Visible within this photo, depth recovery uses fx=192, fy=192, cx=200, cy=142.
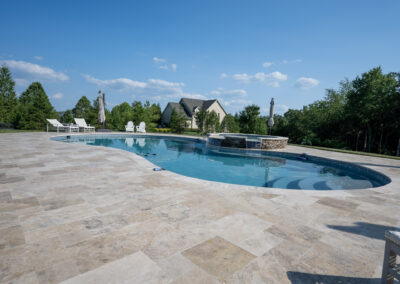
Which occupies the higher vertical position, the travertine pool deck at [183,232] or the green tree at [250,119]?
the green tree at [250,119]

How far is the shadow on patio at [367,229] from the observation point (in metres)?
2.60

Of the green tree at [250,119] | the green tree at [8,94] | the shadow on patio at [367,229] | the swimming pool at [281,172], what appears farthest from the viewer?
the green tree at [250,119]

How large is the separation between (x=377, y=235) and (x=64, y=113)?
90.7ft

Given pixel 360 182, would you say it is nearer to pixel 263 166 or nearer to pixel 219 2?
pixel 263 166

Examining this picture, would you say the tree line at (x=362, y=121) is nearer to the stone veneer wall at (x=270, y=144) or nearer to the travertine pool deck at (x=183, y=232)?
the stone veneer wall at (x=270, y=144)

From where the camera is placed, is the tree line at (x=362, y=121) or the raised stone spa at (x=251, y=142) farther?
the tree line at (x=362, y=121)

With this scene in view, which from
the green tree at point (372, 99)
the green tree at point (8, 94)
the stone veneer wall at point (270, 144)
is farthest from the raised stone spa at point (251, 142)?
the green tree at point (8, 94)

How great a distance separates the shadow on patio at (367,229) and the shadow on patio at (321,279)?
40.8 inches

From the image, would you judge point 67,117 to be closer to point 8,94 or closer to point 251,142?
point 8,94

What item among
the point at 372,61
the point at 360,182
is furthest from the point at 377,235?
the point at 372,61

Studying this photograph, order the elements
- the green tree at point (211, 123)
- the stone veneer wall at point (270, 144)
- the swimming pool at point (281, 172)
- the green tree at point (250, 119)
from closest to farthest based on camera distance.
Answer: the swimming pool at point (281, 172)
the stone veneer wall at point (270, 144)
the green tree at point (211, 123)
the green tree at point (250, 119)

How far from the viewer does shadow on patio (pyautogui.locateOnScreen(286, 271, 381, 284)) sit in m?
1.71

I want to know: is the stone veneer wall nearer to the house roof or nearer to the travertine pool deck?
the travertine pool deck

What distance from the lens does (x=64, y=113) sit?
2267 centimetres
